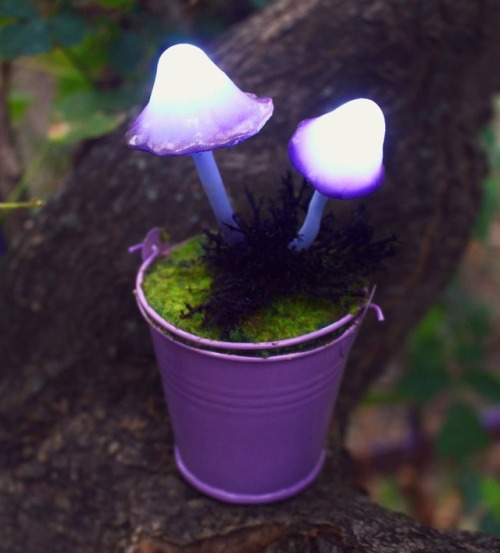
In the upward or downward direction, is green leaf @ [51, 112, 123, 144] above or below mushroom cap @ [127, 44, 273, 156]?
below

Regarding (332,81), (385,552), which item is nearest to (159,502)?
(385,552)

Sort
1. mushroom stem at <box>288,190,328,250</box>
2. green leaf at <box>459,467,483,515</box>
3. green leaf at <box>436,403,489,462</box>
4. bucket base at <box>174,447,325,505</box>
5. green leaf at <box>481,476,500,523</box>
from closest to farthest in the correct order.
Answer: mushroom stem at <box>288,190,328,250</box>, bucket base at <box>174,447,325,505</box>, green leaf at <box>481,476,500,523</box>, green leaf at <box>436,403,489,462</box>, green leaf at <box>459,467,483,515</box>

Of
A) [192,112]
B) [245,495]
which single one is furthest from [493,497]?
[192,112]

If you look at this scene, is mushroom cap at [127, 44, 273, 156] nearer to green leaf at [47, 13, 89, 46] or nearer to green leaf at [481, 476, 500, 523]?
green leaf at [47, 13, 89, 46]

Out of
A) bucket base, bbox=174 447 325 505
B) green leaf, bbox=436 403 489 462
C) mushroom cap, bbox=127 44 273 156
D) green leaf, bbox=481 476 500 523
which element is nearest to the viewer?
mushroom cap, bbox=127 44 273 156

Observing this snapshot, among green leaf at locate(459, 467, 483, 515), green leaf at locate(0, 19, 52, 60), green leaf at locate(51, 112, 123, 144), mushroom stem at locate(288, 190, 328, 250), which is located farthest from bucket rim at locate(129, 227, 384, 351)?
green leaf at locate(459, 467, 483, 515)

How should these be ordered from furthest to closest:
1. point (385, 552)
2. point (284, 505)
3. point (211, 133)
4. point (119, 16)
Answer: point (119, 16), point (284, 505), point (385, 552), point (211, 133)

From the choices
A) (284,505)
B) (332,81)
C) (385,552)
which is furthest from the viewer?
(332,81)

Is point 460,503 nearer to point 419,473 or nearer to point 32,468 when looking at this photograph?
point 419,473
